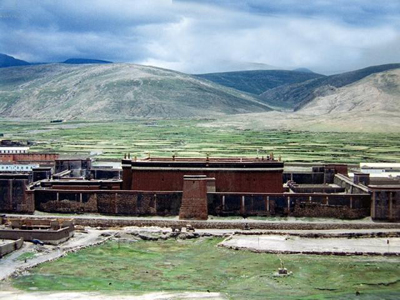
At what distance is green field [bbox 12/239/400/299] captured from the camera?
38.1 metres

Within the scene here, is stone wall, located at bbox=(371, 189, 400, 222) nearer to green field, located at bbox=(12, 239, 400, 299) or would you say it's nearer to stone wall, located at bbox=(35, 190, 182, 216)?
green field, located at bbox=(12, 239, 400, 299)

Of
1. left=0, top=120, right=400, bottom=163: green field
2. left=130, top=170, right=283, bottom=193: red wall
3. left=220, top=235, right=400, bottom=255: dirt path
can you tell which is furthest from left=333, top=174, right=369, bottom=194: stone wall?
left=0, top=120, right=400, bottom=163: green field

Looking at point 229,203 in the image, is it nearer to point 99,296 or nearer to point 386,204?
point 386,204

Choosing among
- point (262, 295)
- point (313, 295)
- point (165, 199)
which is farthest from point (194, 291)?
point (165, 199)

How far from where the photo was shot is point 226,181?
57938 mm

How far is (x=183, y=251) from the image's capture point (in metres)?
47.2

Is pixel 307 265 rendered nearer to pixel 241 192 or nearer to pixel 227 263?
pixel 227 263

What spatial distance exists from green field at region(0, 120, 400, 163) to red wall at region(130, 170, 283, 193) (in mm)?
34012

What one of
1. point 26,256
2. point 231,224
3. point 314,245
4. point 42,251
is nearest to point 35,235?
Result: point 42,251

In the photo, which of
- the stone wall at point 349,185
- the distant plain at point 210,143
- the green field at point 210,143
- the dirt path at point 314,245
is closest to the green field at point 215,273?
the dirt path at point 314,245

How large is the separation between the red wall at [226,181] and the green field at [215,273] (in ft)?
33.4

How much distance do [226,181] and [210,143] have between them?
274 feet

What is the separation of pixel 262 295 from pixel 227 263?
24.0ft

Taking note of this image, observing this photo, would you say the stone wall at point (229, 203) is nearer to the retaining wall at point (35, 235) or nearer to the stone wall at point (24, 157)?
the retaining wall at point (35, 235)
